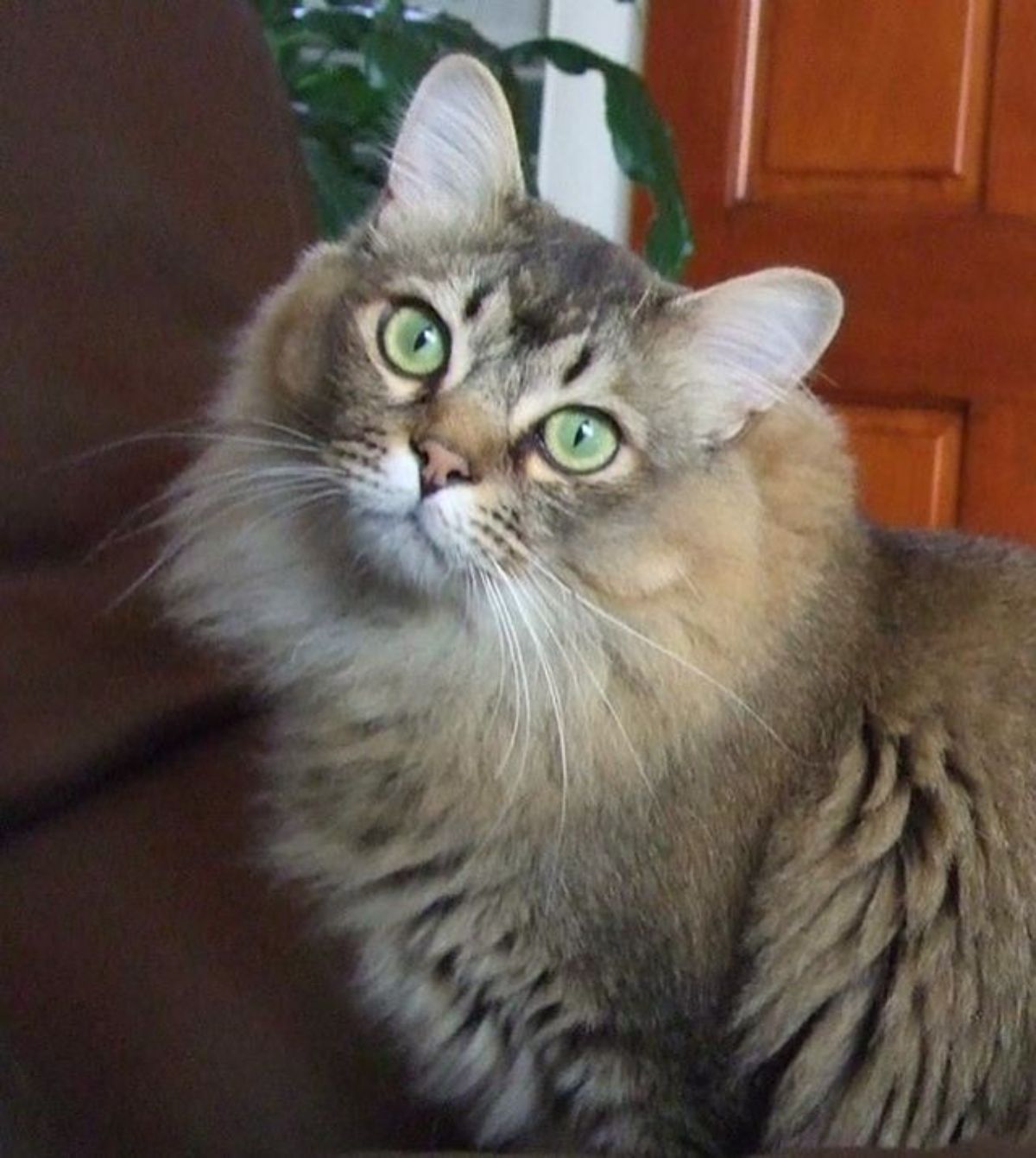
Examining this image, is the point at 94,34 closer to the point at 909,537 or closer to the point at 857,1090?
the point at 909,537

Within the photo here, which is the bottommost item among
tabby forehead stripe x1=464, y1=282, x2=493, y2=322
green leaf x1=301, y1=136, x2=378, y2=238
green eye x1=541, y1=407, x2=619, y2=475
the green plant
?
green eye x1=541, y1=407, x2=619, y2=475

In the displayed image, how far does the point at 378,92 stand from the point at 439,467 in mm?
859

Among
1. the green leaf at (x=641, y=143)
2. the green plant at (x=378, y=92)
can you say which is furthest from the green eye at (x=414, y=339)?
the green leaf at (x=641, y=143)

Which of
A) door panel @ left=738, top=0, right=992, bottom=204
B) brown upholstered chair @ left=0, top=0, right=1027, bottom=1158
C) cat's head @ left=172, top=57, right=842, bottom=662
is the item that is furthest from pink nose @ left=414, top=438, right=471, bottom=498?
door panel @ left=738, top=0, right=992, bottom=204

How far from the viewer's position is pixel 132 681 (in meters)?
1.08

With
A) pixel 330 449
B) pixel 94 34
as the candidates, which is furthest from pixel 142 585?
pixel 94 34

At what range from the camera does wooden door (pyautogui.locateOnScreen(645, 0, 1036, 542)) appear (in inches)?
91.5

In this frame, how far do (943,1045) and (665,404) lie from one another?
18.3 inches

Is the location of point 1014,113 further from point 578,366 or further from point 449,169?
point 578,366

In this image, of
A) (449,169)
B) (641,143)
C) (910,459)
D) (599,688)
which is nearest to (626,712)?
(599,688)

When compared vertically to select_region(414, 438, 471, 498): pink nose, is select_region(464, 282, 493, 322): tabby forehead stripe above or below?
above

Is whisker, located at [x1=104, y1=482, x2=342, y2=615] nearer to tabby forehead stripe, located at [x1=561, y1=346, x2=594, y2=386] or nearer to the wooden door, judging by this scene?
tabby forehead stripe, located at [x1=561, y1=346, x2=594, y2=386]

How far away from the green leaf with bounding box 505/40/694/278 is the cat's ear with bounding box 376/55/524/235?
711 millimetres

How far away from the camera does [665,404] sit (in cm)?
112
